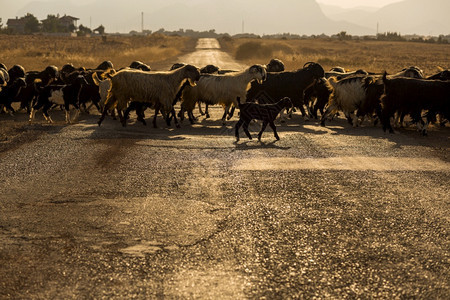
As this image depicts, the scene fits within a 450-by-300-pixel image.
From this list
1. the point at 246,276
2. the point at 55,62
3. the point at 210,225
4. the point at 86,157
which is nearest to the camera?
the point at 246,276

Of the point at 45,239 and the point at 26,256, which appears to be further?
the point at 45,239

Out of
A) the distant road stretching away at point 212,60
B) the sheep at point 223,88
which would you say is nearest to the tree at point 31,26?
the distant road stretching away at point 212,60

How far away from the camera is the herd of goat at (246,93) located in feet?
44.0

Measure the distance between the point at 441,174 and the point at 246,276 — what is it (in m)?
5.50

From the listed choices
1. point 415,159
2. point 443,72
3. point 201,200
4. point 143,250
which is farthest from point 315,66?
point 143,250

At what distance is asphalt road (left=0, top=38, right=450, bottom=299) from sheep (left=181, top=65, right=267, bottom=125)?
11.2ft

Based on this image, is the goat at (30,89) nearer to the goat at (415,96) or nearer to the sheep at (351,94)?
the sheep at (351,94)

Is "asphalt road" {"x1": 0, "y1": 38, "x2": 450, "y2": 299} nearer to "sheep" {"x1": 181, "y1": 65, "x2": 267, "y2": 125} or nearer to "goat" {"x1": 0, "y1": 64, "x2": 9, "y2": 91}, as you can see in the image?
"sheep" {"x1": 181, "y1": 65, "x2": 267, "y2": 125}

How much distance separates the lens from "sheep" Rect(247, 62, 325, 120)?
15508 mm

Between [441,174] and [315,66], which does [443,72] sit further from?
[441,174]

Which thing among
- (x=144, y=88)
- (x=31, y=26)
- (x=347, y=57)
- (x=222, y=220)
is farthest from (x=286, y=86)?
(x=31, y=26)

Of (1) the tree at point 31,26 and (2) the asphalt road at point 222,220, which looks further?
(1) the tree at point 31,26

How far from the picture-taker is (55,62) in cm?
3916

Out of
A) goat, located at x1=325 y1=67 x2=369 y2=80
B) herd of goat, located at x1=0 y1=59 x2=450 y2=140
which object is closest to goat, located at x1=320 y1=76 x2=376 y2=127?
herd of goat, located at x1=0 y1=59 x2=450 y2=140
